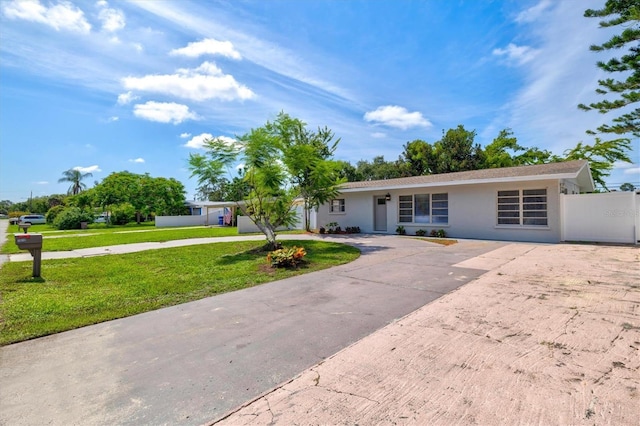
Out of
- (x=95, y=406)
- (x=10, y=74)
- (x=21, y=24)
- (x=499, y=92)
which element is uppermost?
(x=499, y=92)

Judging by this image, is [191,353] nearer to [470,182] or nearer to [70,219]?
[470,182]

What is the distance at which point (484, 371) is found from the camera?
273 centimetres

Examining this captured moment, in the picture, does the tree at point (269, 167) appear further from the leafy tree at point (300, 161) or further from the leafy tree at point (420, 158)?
the leafy tree at point (420, 158)

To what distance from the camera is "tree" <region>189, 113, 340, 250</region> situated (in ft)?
34.1

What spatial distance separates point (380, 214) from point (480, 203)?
5.61 meters

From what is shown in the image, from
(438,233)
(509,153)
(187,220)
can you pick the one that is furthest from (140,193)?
(509,153)

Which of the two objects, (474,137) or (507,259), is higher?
(474,137)

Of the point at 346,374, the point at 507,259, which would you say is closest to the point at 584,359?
the point at 346,374

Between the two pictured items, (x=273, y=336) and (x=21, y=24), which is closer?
(x=273, y=336)

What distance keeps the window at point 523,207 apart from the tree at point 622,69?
11.2 ft

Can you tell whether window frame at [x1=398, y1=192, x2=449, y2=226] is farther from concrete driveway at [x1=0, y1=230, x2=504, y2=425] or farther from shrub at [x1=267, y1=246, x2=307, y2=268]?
concrete driveway at [x1=0, y1=230, x2=504, y2=425]

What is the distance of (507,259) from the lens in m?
8.45

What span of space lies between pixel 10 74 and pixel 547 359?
41.3 feet

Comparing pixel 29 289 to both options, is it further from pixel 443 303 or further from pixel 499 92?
pixel 499 92
